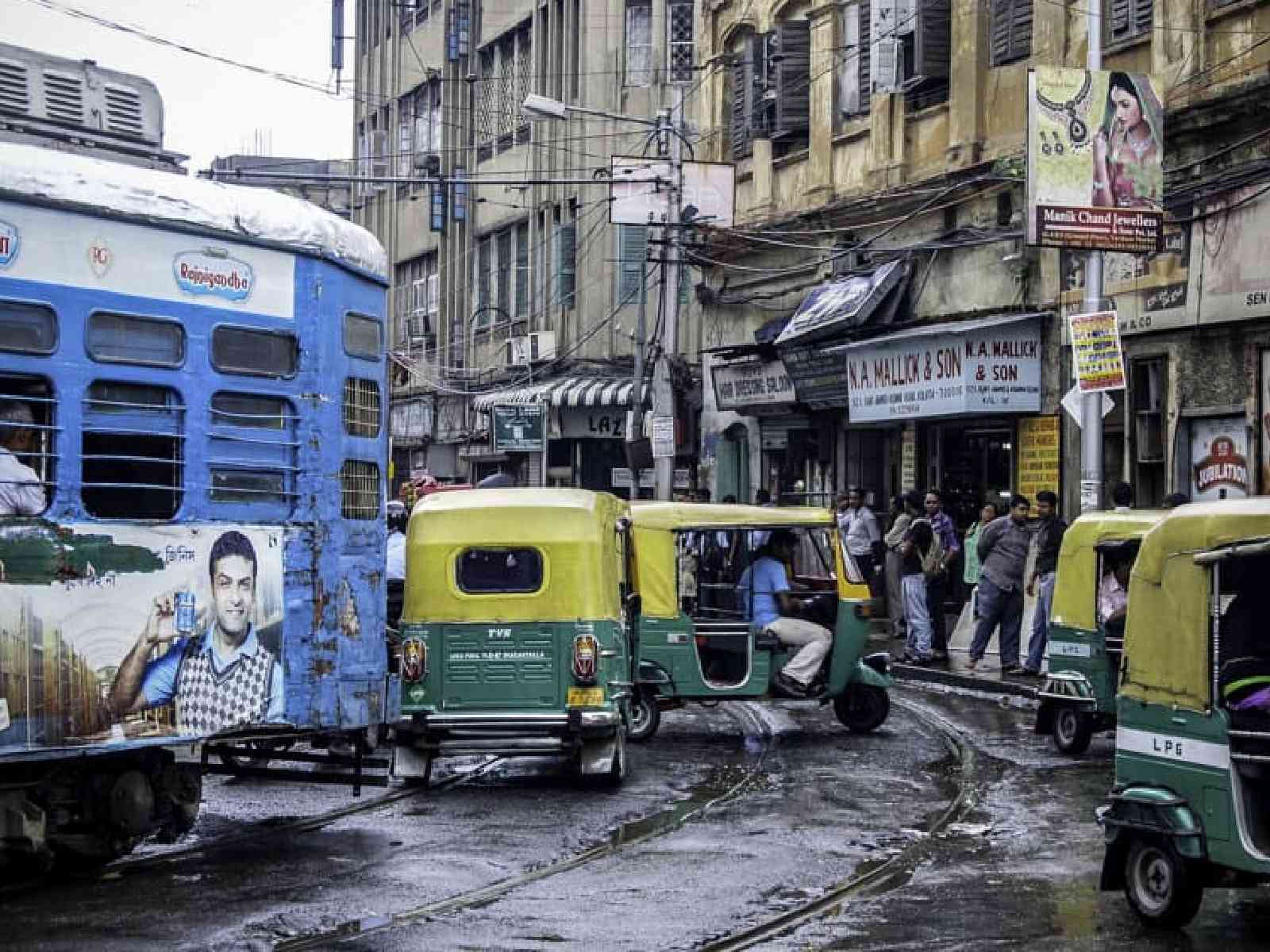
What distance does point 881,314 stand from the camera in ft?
95.9

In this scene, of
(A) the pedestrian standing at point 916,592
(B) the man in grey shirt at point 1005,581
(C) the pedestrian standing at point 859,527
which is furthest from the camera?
(C) the pedestrian standing at point 859,527

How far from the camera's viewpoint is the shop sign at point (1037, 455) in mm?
25906

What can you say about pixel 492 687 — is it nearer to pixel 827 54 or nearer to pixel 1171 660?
pixel 1171 660

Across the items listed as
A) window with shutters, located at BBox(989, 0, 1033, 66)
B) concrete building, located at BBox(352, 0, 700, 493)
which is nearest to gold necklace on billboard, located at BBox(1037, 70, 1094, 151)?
window with shutters, located at BBox(989, 0, 1033, 66)

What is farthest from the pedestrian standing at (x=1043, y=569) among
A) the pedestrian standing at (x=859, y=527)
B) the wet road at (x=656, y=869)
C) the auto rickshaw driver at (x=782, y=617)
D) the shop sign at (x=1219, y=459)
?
the pedestrian standing at (x=859, y=527)

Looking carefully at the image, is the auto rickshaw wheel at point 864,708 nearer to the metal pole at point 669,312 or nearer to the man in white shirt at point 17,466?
the man in white shirt at point 17,466

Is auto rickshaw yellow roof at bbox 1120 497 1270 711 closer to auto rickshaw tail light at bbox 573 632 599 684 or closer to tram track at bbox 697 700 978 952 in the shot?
tram track at bbox 697 700 978 952

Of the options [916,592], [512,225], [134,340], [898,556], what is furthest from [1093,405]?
[512,225]

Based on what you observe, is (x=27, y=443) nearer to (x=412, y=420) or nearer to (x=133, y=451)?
(x=133, y=451)

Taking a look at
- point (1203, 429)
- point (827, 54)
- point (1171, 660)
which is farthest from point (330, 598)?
point (827, 54)

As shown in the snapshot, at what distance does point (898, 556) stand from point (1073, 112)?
7.15 meters

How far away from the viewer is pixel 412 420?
53031mm

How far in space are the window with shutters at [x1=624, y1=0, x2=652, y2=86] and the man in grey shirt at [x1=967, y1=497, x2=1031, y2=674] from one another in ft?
71.3

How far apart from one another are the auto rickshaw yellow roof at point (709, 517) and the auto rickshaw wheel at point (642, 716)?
141 centimetres
